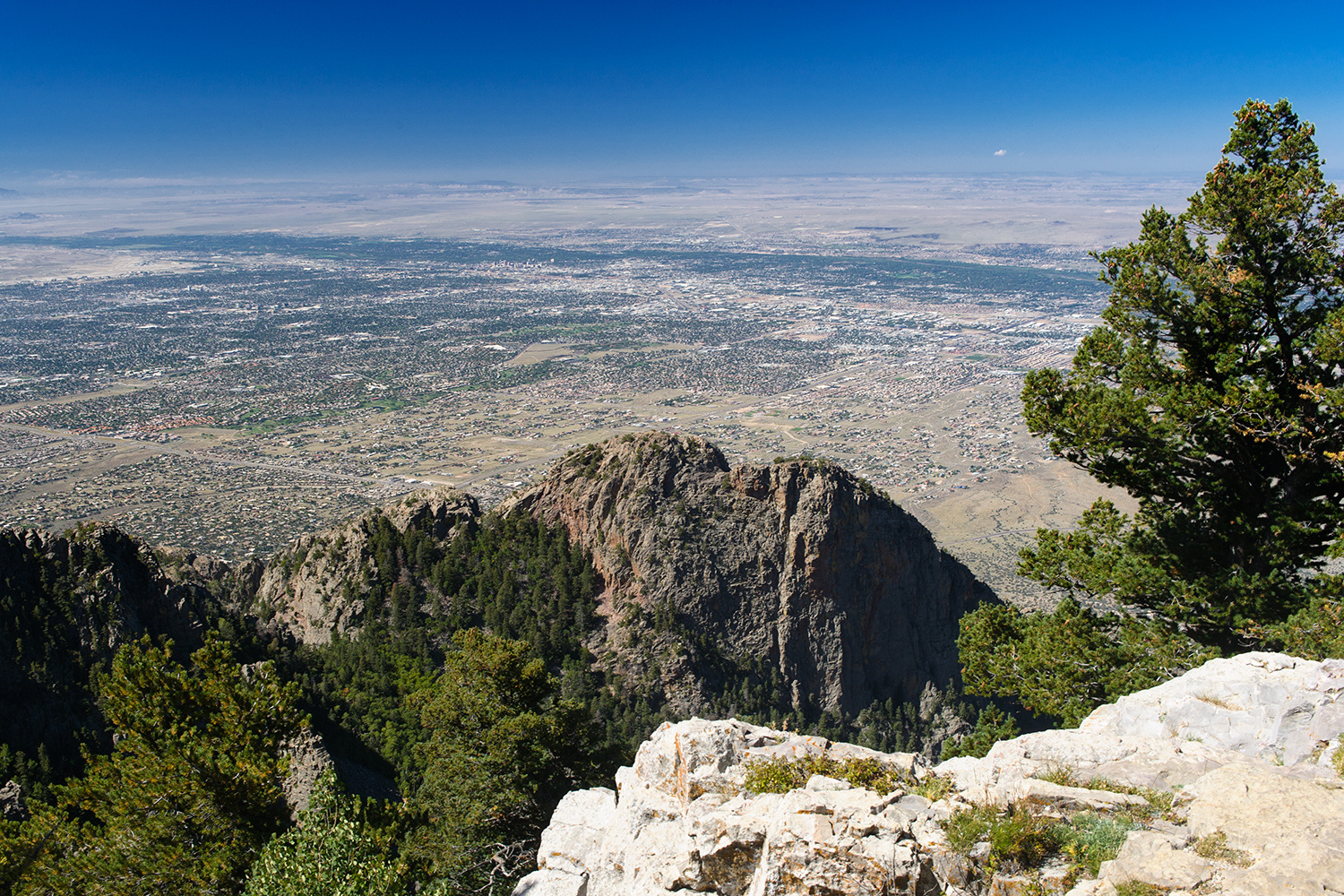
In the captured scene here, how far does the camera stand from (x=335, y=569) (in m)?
46.8

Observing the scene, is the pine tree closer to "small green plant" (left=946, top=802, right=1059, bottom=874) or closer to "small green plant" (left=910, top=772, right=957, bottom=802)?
"small green plant" (left=910, top=772, right=957, bottom=802)

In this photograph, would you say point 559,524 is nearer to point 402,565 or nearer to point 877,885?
point 402,565

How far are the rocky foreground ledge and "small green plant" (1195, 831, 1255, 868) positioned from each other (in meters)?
0.02

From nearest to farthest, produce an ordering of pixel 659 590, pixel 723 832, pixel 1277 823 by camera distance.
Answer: pixel 1277 823 < pixel 723 832 < pixel 659 590

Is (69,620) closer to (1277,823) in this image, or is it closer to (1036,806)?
(1036,806)

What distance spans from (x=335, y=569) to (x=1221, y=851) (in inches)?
1781

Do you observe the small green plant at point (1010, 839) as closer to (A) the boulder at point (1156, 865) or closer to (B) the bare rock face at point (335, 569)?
(A) the boulder at point (1156, 865)

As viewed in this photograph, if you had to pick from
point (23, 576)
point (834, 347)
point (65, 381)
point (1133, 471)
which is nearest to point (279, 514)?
point (23, 576)

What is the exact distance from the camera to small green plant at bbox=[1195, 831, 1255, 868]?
9.11 m

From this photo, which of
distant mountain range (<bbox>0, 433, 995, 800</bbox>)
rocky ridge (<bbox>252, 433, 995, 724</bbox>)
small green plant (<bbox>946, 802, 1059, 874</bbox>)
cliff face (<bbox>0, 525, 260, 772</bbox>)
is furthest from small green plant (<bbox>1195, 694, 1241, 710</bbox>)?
cliff face (<bbox>0, 525, 260, 772</bbox>)

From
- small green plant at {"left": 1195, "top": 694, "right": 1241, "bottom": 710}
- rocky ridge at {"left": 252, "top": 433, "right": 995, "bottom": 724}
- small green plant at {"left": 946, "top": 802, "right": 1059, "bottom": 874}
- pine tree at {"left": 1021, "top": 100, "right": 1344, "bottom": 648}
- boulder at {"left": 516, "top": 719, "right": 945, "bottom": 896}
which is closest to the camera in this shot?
small green plant at {"left": 946, "top": 802, "right": 1059, "bottom": 874}

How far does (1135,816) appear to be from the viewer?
412 inches

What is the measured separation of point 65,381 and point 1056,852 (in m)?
196

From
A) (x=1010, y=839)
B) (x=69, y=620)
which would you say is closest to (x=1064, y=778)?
(x=1010, y=839)
